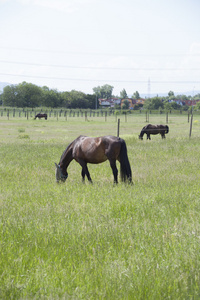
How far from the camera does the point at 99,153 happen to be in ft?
29.1

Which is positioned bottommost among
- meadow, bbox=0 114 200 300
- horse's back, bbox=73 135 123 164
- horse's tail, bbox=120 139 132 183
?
meadow, bbox=0 114 200 300

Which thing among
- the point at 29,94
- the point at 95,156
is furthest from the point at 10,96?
the point at 95,156

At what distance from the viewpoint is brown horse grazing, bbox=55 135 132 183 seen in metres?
8.43

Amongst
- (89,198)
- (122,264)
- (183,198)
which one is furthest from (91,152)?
(122,264)

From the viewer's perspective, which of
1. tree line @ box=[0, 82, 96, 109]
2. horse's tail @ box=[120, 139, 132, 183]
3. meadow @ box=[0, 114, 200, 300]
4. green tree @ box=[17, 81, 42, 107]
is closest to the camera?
meadow @ box=[0, 114, 200, 300]

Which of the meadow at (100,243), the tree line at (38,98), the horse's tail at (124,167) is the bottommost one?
the meadow at (100,243)

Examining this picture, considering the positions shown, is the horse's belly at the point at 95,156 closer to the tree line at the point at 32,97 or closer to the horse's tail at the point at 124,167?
the horse's tail at the point at 124,167

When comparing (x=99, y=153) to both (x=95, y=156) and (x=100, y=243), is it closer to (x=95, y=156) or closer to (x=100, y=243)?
(x=95, y=156)

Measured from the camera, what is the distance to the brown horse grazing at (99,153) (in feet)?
27.7

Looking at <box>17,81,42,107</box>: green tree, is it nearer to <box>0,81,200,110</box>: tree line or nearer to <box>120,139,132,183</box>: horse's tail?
<box>0,81,200,110</box>: tree line

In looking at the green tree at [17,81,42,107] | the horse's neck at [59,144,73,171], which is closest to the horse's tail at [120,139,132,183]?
the horse's neck at [59,144,73,171]

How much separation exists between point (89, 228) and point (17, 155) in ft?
32.1

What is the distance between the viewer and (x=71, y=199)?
21.2 ft

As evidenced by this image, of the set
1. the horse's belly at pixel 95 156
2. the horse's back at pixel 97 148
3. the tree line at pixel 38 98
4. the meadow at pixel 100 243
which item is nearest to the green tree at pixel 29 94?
the tree line at pixel 38 98
